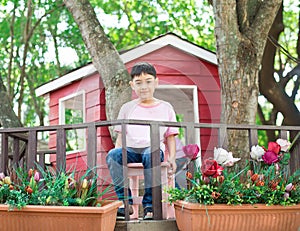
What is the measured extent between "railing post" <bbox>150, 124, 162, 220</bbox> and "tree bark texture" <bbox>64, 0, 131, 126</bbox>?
1.57 m

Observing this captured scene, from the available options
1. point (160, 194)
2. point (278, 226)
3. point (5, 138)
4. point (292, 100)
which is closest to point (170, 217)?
point (160, 194)

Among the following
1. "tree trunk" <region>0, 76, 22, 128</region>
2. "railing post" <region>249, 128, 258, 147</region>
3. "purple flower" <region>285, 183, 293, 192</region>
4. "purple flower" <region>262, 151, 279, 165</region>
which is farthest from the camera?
"tree trunk" <region>0, 76, 22, 128</region>

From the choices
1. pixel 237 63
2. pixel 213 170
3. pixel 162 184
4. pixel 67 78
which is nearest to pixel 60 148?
pixel 162 184

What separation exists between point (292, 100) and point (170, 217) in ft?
18.4

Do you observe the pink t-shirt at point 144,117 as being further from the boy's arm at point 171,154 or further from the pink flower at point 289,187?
the pink flower at point 289,187

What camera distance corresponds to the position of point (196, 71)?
27.1 feet

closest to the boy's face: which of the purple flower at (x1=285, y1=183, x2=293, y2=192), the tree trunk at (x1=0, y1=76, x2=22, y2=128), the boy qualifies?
the boy

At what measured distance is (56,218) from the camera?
358 centimetres

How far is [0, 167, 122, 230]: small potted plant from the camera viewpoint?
11.7 ft

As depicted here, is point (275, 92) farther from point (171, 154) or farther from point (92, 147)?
point (92, 147)

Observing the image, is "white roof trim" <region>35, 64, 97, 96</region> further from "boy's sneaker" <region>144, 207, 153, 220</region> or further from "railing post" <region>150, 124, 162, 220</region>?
"boy's sneaker" <region>144, 207, 153, 220</region>

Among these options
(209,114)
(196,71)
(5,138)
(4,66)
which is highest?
(4,66)

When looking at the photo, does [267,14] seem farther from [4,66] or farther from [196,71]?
[4,66]

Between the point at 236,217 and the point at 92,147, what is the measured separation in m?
1.29
